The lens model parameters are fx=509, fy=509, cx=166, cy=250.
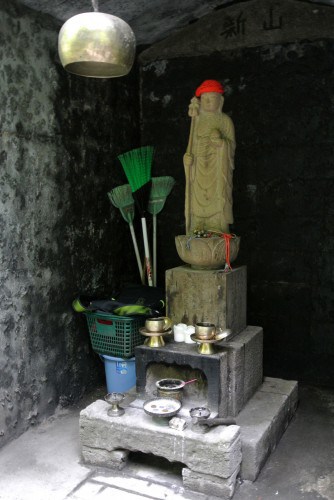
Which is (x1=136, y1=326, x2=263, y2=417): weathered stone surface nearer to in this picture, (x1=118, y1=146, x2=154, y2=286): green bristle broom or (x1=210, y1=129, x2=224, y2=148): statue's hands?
(x1=118, y1=146, x2=154, y2=286): green bristle broom

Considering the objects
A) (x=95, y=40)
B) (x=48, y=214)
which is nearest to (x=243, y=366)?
(x=48, y=214)

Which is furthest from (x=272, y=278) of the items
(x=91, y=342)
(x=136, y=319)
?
(x=91, y=342)

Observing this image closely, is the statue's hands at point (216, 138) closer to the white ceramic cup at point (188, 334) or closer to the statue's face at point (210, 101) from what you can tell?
the statue's face at point (210, 101)

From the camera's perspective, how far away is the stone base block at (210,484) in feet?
10.5

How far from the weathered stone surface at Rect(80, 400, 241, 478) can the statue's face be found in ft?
7.93

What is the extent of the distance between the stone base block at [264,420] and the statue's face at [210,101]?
236 cm

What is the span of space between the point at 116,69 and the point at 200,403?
7.97ft

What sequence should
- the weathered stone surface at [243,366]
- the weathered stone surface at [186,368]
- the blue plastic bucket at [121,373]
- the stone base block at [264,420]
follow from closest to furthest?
the stone base block at [264,420], the weathered stone surface at [186,368], the weathered stone surface at [243,366], the blue plastic bucket at [121,373]

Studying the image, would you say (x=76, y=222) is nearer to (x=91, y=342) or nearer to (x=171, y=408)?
(x=91, y=342)

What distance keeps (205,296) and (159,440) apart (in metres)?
1.13

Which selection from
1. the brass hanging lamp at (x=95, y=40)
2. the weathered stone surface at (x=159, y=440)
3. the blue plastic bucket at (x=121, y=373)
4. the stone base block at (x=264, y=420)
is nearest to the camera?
the brass hanging lamp at (x=95, y=40)

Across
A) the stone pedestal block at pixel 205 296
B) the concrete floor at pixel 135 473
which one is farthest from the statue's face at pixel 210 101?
the concrete floor at pixel 135 473

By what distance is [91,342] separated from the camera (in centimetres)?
472

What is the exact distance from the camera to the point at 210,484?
3232 millimetres
